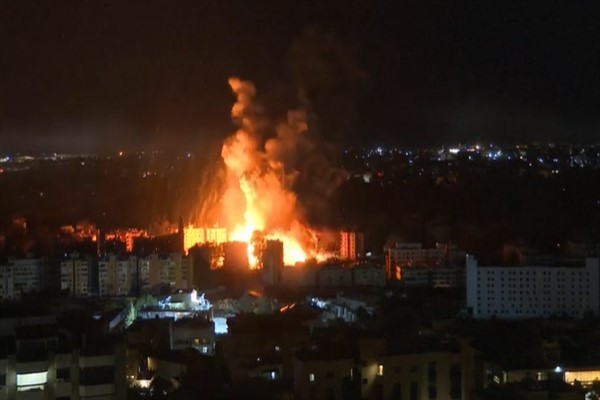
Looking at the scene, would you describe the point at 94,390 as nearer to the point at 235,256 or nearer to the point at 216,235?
the point at 235,256

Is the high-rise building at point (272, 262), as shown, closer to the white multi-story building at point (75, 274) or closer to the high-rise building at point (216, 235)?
the high-rise building at point (216, 235)

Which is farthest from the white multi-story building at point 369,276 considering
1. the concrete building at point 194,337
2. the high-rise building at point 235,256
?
the concrete building at point 194,337

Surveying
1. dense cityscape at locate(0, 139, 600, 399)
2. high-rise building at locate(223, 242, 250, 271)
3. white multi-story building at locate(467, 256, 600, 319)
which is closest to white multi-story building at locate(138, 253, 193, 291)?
dense cityscape at locate(0, 139, 600, 399)

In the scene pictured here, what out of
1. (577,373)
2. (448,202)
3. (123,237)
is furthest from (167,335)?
(448,202)

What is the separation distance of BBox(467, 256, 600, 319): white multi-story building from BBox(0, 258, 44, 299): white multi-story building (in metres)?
3.36

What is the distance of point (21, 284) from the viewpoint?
7148mm

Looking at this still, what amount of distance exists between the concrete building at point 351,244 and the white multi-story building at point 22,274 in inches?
116

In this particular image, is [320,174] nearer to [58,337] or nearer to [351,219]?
[351,219]

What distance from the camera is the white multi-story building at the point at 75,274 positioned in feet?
24.3

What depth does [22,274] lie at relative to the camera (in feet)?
24.1

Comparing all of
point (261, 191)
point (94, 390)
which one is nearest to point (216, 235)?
point (261, 191)

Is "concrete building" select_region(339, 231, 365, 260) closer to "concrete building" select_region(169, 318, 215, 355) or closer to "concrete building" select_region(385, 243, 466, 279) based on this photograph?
"concrete building" select_region(385, 243, 466, 279)

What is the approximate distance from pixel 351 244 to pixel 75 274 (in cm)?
288

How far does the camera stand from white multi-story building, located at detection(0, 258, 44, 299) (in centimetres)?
707
